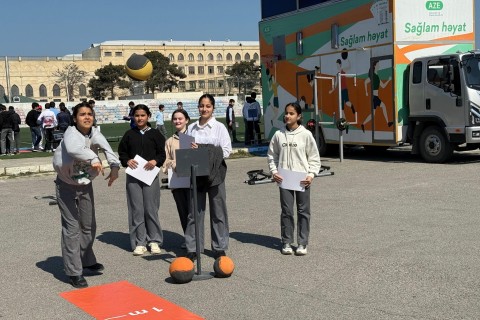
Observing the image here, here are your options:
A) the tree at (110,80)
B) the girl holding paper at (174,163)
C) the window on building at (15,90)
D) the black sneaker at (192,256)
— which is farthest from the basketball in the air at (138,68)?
the window on building at (15,90)

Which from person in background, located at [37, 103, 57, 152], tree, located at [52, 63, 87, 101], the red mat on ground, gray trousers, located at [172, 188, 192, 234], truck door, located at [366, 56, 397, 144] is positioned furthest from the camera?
tree, located at [52, 63, 87, 101]

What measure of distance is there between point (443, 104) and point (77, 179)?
10.8m

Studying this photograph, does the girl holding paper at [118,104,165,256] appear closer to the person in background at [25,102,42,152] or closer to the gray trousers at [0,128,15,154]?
the gray trousers at [0,128,15,154]

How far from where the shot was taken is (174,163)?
7.56 m

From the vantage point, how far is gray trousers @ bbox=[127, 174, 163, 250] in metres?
7.69

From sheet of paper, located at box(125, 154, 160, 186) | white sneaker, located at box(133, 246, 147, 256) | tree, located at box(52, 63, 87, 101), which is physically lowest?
white sneaker, located at box(133, 246, 147, 256)

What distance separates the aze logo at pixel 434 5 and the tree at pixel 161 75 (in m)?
92.5

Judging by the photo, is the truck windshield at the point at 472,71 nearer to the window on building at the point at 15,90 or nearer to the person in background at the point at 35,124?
the person in background at the point at 35,124

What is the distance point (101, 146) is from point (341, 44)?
1162 centimetres

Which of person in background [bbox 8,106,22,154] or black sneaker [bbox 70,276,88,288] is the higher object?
person in background [bbox 8,106,22,154]

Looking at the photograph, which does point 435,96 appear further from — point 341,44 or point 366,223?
point 366,223

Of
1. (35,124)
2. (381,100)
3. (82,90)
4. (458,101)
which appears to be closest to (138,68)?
(35,124)

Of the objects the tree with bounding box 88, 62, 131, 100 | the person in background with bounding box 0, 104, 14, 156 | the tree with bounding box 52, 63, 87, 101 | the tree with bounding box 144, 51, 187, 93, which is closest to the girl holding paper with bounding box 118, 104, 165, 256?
the person in background with bounding box 0, 104, 14, 156

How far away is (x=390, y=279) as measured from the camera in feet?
20.1
